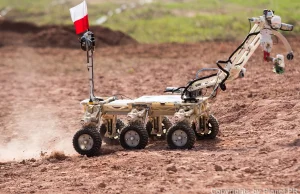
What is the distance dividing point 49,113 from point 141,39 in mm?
18835

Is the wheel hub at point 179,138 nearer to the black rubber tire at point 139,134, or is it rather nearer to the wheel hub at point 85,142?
the black rubber tire at point 139,134

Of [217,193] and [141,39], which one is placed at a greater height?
[141,39]

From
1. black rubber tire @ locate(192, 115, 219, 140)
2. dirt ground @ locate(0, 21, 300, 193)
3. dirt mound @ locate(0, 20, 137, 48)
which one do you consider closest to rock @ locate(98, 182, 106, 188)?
dirt ground @ locate(0, 21, 300, 193)

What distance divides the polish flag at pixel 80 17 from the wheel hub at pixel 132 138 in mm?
2051

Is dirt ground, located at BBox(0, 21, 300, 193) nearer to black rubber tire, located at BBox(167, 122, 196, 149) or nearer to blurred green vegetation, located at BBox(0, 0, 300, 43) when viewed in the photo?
black rubber tire, located at BBox(167, 122, 196, 149)

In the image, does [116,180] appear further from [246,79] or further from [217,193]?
[246,79]

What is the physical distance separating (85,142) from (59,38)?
941 inches

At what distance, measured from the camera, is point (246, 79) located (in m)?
22.7

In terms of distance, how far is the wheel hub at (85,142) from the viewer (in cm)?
1455

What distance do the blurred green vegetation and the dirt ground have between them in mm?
7295

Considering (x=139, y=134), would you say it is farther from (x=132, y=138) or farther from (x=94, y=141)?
(x=94, y=141)

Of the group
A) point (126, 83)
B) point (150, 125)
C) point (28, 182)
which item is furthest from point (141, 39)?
point (28, 182)

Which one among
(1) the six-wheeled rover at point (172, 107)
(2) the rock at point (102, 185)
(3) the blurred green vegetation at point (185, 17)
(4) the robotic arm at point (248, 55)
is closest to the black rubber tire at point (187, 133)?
(1) the six-wheeled rover at point (172, 107)

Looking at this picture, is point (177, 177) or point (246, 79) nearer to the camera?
point (177, 177)
